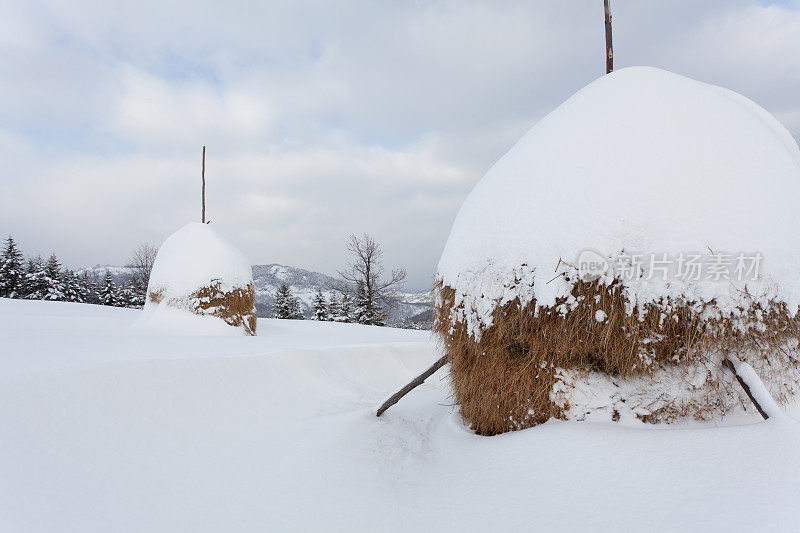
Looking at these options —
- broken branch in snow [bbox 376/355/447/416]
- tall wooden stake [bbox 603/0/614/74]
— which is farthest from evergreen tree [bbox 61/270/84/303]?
tall wooden stake [bbox 603/0/614/74]

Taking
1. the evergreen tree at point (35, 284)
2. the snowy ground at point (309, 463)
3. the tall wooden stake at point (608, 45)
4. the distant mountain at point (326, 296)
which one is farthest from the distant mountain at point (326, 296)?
the evergreen tree at point (35, 284)

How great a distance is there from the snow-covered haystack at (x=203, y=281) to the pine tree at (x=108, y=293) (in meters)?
23.2

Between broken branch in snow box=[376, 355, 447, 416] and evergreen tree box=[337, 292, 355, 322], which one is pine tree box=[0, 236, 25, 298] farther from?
broken branch in snow box=[376, 355, 447, 416]

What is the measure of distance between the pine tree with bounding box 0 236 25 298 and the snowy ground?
27.5m

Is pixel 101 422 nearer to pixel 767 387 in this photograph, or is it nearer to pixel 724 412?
pixel 724 412

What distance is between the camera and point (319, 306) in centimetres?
2398

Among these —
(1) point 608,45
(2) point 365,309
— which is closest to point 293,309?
(2) point 365,309

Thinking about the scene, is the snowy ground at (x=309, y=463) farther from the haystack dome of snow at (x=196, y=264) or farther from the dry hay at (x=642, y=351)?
the haystack dome of snow at (x=196, y=264)

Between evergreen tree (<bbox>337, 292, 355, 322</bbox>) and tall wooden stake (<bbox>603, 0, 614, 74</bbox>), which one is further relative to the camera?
evergreen tree (<bbox>337, 292, 355, 322</bbox>)

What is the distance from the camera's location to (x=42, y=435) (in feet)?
7.87

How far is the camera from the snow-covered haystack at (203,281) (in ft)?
24.9

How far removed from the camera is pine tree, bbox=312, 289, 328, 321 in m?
23.8

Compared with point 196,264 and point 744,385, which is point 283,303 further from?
point 744,385

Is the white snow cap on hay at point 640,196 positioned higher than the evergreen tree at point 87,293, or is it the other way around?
the white snow cap on hay at point 640,196
